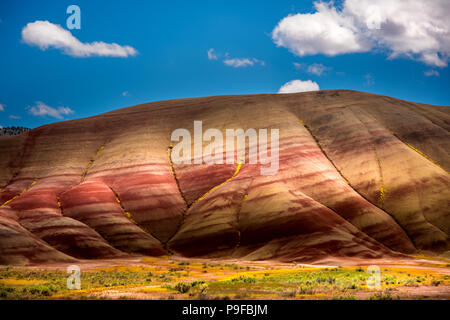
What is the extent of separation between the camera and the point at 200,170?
93.8 m

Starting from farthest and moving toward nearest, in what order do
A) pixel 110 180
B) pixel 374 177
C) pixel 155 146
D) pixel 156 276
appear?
1. pixel 155 146
2. pixel 110 180
3. pixel 374 177
4. pixel 156 276

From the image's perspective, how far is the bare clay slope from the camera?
71.6m

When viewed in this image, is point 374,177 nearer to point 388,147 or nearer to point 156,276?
point 388,147

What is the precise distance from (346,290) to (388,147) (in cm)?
7207

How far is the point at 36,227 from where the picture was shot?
7388 centimetres

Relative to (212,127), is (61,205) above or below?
below

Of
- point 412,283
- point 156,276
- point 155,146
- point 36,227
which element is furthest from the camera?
point 155,146

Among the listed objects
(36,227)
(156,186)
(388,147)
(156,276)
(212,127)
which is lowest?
(156,276)

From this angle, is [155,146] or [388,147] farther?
[155,146]

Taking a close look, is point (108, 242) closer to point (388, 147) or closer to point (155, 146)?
point (155, 146)

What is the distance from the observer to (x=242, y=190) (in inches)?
3278

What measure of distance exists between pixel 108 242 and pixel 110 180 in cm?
2130

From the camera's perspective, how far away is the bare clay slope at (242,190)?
235ft

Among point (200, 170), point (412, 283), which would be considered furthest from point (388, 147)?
point (412, 283)
